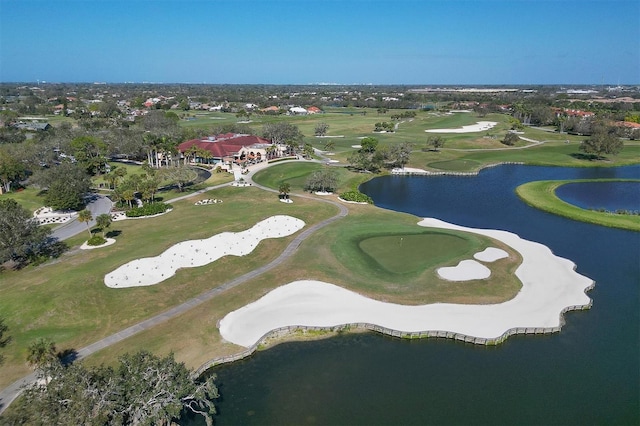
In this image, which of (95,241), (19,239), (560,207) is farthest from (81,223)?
(560,207)

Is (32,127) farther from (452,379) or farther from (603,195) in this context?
(603,195)

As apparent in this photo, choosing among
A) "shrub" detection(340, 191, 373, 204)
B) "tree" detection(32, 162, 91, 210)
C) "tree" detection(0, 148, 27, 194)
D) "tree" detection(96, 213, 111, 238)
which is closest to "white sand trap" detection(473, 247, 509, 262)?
"shrub" detection(340, 191, 373, 204)

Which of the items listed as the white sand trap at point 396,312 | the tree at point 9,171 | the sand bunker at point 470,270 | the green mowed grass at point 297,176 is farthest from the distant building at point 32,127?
the sand bunker at point 470,270

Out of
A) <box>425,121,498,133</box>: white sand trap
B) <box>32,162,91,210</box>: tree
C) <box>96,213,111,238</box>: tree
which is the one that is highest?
<box>425,121,498,133</box>: white sand trap

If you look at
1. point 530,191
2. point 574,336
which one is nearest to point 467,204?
point 530,191

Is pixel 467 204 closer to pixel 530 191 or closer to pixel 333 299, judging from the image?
pixel 530 191

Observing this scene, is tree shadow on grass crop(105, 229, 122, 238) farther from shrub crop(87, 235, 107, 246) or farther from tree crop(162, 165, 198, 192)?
tree crop(162, 165, 198, 192)
